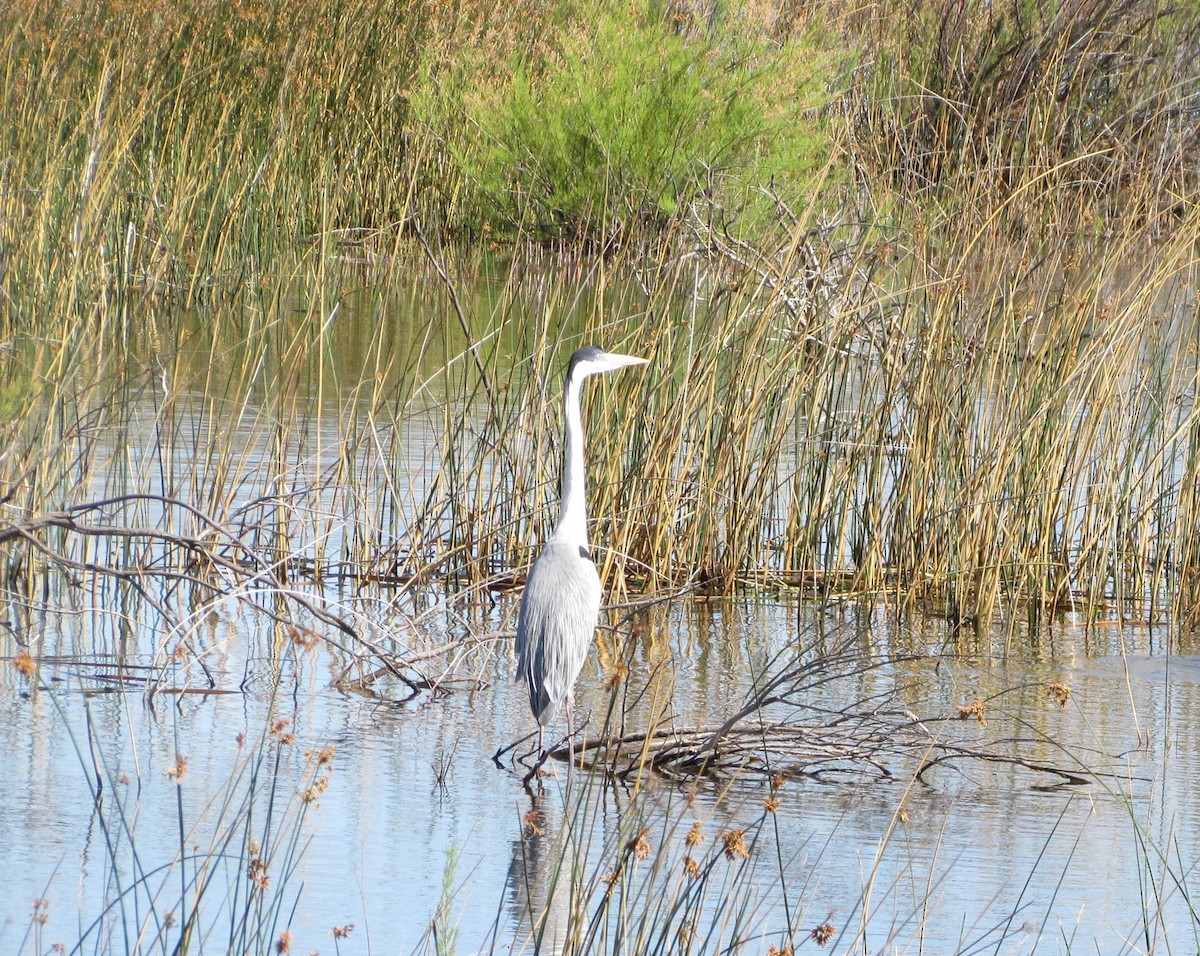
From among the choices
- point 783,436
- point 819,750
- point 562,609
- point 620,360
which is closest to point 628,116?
point 783,436

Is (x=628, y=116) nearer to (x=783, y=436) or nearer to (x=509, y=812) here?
(x=783, y=436)

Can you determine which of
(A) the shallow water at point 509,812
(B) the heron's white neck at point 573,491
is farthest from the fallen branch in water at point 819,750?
(B) the heron's white neck at point 573,491

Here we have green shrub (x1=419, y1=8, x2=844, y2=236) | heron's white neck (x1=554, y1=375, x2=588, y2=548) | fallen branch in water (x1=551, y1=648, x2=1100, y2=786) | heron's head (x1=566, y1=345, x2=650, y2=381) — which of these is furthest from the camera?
green shrub (x1=419, y1=8, x2=844, y2=236)

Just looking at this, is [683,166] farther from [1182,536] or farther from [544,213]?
[1182,536]

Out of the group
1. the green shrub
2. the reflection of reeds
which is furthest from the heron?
the green shrub

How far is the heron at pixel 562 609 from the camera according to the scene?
3.97 m

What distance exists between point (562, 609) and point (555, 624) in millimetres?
44

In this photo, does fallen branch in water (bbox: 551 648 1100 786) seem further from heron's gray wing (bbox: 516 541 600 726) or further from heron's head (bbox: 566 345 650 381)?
heron's head (bbox: 566 345 650 381)

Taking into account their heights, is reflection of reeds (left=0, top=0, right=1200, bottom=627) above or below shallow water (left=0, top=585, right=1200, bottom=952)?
above

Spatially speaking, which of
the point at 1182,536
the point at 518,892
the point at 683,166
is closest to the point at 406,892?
the point at 518,892

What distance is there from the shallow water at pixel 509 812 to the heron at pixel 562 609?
0.17 metres

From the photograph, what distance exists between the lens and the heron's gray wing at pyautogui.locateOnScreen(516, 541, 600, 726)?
3973 millimetres

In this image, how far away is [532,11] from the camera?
14047mm

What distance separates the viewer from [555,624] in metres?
4.07
